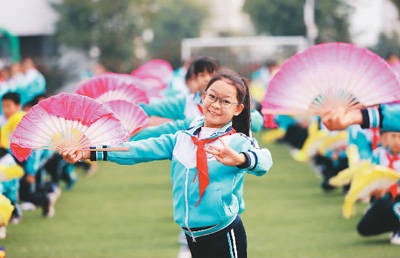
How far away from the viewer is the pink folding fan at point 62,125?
384cm

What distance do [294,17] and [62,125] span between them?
34984mm

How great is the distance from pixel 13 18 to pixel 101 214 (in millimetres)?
23567

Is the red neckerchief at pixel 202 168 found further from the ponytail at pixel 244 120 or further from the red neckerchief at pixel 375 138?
the red neckerchief at pixel 375 138

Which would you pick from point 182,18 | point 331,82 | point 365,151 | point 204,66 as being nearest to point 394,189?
point 365,151

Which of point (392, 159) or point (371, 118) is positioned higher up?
point (371, 118)

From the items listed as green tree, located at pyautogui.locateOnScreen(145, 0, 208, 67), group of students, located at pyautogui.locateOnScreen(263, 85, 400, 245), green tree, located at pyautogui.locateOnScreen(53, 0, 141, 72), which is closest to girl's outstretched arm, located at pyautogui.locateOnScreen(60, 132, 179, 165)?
group of students, located at pyautogui.locateOnScreen(263, 85, 400, 245)

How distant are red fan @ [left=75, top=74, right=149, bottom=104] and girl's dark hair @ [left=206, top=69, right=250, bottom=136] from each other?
5.54ft

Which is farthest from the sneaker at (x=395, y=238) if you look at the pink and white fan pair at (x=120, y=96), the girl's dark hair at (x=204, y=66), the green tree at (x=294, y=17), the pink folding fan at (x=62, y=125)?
the green tree at (x=294, y=17)

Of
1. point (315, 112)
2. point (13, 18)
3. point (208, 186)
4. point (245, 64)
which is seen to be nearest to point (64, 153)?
point (208, 186)

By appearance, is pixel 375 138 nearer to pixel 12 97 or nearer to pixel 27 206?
pixel 12 97

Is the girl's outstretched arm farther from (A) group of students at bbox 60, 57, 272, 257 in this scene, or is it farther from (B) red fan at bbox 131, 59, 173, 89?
(B) red fan at bbox 131, 59, 173, 89

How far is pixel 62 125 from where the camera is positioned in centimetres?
388

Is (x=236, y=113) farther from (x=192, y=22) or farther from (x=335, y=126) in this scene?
(x=192, y=22)

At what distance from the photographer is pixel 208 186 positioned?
12.4ft
